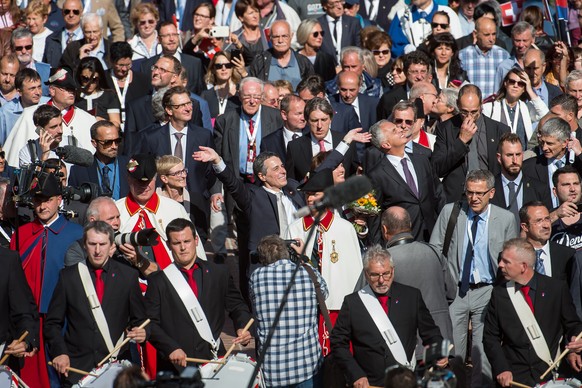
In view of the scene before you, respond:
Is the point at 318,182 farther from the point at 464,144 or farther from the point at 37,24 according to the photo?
the point at 37,24

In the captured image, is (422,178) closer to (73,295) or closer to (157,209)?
(157,209)

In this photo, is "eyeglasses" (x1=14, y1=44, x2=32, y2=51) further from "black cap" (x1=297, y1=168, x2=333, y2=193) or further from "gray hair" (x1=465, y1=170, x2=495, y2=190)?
"gray hair" (x1=465, y1=170, x2=495, y2=190)

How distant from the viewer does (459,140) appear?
534 inches

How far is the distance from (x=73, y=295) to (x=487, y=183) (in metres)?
3.87

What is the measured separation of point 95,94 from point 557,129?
17.7ft

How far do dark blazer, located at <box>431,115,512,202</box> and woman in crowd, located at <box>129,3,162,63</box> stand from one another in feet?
15.8

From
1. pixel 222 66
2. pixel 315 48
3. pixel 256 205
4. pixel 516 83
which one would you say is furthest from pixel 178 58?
pixel 256 205

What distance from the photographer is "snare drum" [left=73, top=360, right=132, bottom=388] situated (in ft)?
33.5

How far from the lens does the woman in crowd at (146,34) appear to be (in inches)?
682

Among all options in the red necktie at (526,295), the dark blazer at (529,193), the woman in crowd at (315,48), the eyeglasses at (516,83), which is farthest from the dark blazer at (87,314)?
the woman in crowd at (315,48)

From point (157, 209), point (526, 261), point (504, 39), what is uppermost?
point (504, 39)

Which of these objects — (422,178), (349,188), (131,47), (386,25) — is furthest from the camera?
(386,25)

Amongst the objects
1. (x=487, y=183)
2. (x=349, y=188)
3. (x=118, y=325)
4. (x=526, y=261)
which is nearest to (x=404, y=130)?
(x=487, y=183)

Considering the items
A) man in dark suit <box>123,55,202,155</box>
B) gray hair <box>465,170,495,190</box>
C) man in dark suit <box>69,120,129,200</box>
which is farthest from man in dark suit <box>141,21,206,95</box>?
gray hair <box>465,170,495,190</box>
